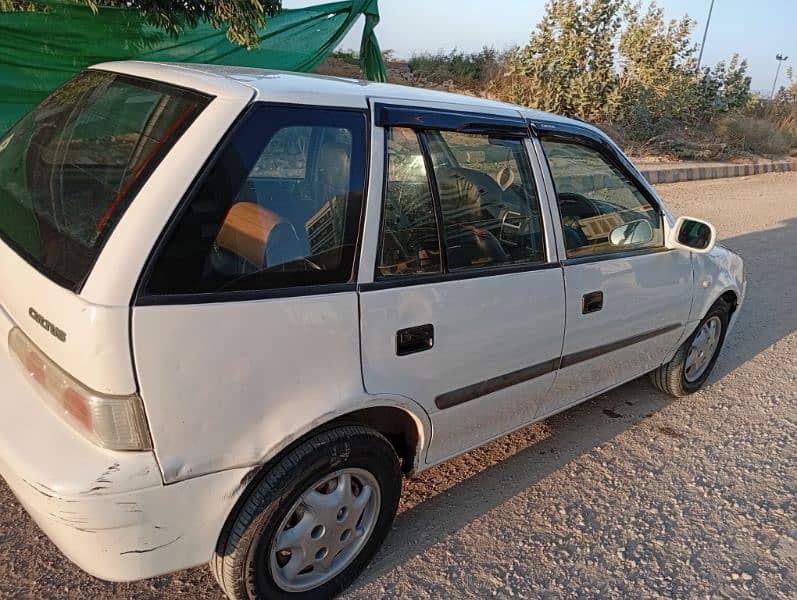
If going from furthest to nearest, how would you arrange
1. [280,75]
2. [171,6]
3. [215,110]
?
1. [171,6]
2. [280,75]
3. [215,110]

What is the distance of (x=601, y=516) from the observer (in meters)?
2.73

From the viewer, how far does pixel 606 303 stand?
282 cm

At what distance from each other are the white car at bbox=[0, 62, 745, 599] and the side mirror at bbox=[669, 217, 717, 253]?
2.51 feet

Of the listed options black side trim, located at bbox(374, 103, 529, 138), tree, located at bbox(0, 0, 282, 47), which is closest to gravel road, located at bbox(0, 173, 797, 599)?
black side trim, located at bbox(374, 103, 529, 138)

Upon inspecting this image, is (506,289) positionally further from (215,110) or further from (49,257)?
(49,257)

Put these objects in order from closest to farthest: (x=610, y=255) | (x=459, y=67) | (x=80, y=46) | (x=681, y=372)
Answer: (x=610, y=255) → (x=681, y=372) → (x=80, y=46) → (x=459, y=67)

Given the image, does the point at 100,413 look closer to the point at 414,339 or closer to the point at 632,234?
the point at 414,339

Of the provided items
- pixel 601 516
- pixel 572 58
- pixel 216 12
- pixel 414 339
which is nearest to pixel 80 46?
pixel 216 12

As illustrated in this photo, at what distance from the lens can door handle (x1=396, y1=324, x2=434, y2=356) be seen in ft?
6.72

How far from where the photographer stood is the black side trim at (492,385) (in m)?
2.29

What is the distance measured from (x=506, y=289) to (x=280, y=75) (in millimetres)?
1161

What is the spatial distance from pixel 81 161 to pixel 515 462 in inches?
93.0

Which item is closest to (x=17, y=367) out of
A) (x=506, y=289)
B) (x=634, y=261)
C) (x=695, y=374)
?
(x=506, y=289)

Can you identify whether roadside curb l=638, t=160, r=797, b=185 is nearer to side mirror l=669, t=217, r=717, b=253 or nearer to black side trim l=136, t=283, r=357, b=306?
side mirror l=669, t=217, r=717, b=253
